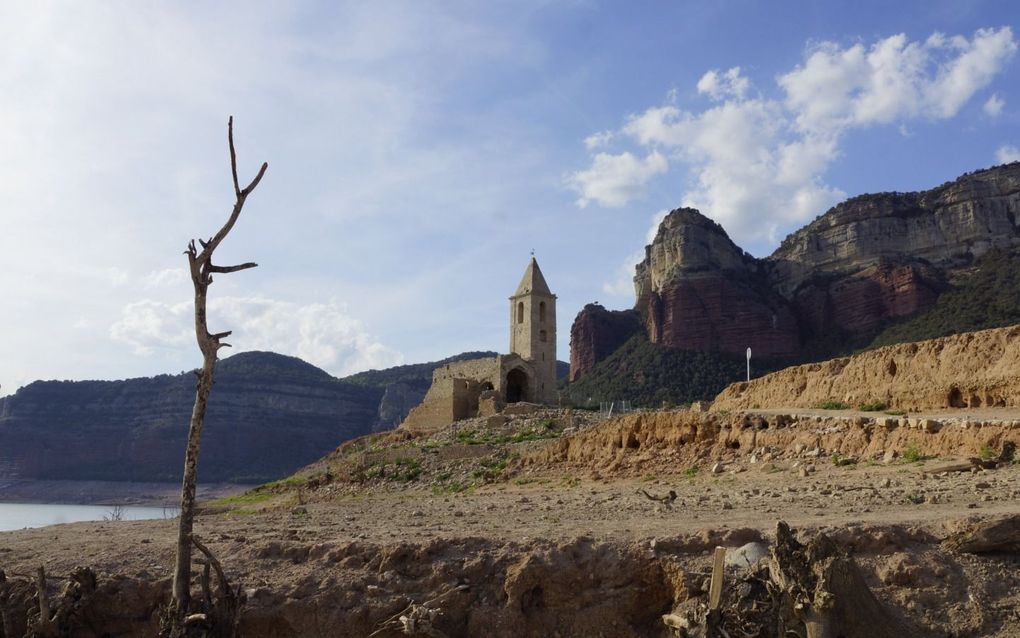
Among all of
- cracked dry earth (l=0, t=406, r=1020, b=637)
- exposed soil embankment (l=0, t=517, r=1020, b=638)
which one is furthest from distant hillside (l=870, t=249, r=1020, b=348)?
exposed soil embankment (l=0, t=517, r=1020, b=638)

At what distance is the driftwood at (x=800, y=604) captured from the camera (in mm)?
7266

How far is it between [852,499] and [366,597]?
6.60 meters

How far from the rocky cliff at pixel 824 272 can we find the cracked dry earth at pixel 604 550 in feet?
174

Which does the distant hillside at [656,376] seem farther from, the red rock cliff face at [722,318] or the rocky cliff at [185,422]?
the rocky cliff at [185,422]

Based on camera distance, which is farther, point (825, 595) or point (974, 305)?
point (974, 305)

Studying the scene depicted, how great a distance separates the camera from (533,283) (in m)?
45.8

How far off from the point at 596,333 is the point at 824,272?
23529mm

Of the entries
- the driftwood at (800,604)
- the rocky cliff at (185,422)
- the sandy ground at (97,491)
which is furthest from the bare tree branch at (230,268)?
the rocky cliff at (185,422)

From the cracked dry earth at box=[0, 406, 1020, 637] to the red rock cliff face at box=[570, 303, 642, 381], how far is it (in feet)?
230

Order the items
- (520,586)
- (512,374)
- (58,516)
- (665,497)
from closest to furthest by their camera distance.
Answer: (520,586)
(665,497)
(512,374)
(58,516)

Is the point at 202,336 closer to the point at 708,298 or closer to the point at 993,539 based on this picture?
the point at 993,539

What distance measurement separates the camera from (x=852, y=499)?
36.7ft

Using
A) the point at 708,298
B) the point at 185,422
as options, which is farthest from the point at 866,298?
the point at 185,422

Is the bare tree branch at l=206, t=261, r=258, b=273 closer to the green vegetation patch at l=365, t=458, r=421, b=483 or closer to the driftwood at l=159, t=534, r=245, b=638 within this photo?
the driftwood at l=159, t=534, r=245, b=638
